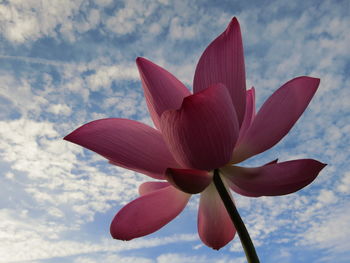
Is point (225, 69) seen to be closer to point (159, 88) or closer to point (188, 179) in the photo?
point (159, 88)

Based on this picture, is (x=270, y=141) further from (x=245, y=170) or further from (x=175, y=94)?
(x=175, y=94)

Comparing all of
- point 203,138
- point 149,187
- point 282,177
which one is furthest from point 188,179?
point 149,187

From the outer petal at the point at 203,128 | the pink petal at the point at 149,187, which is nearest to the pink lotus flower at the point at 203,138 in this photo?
the outer petal at the point at 203,128

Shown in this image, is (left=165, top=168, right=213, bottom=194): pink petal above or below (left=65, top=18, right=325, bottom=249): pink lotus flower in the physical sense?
below

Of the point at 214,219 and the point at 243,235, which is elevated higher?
the point at 214,219

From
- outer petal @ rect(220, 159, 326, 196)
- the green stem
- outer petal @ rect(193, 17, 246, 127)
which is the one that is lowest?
the green stem

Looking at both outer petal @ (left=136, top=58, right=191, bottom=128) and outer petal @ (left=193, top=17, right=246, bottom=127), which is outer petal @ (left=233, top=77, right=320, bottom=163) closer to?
outer petal @ (left=193, top=17, right=246, bottom=127)

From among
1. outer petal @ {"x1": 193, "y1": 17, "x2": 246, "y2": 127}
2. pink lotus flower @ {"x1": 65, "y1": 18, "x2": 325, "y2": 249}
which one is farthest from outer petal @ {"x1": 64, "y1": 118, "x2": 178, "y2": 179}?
outer petal @ {"x1": 193, "y1": 17, "x2": 246, "y2": 127}
